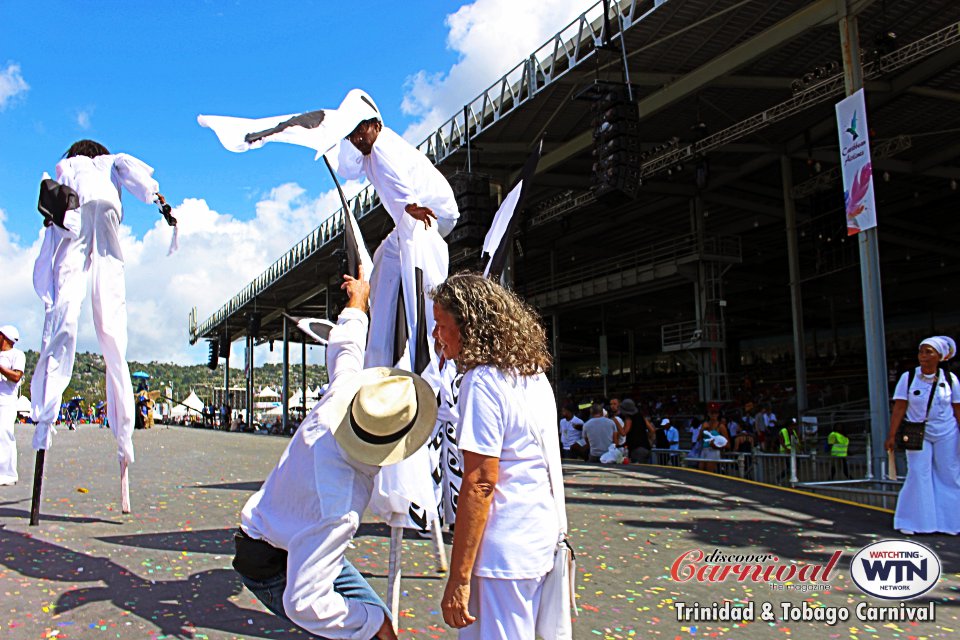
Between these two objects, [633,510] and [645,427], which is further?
[645,427]

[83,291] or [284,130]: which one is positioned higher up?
[284,130]

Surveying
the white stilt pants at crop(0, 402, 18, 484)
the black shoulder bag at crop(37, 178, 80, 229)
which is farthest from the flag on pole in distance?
the white stilt pants at crop(0, 402, 18, 484)

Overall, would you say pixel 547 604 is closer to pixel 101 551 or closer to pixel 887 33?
pixel 101 551

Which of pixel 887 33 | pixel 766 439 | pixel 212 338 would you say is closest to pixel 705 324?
pixel 766 439

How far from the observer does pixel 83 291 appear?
4.90 metres

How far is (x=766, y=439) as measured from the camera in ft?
58.1

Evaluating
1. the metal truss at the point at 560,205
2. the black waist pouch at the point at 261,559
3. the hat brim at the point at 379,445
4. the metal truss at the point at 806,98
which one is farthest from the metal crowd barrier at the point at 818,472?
the metal truss at the point at 560,205

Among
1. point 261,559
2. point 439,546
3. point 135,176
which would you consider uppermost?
point 135,176

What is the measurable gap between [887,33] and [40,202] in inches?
639

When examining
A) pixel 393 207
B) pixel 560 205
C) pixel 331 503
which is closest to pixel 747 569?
pixel 393 207

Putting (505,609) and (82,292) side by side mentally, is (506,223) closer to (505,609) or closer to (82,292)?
(505,609)

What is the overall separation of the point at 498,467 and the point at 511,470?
0.18 feet

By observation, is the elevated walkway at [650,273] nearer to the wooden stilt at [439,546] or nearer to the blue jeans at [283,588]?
the wooden stilt at [439,546]

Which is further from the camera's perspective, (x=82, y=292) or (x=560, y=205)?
(x=560, y=205)
